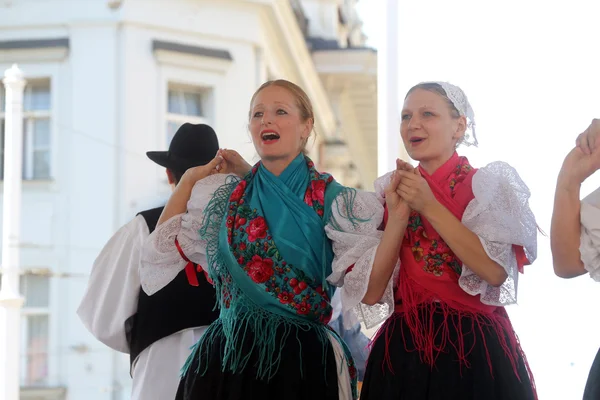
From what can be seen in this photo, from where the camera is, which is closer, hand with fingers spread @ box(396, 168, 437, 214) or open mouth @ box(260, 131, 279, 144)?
hand with fingers spread @ box(396, 168, 437, 214)

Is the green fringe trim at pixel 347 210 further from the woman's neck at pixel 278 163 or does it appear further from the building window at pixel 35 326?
the building window at pixel 35 326

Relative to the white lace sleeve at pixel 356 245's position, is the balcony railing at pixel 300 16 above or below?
above

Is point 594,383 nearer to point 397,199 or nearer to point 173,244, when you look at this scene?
point 397,199

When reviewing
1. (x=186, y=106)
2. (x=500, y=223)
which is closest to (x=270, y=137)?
(x=500, y=223)

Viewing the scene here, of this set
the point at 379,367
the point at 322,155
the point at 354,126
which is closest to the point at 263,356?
the point at 379,367

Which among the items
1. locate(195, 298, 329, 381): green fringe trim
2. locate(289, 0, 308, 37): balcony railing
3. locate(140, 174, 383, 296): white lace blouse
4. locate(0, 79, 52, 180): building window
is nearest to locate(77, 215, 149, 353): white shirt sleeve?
locate(140, 174, 383, 296): white lace blouse

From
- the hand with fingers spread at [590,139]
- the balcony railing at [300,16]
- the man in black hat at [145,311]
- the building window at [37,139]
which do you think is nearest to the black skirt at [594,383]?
the hand with fingers spread at [590,139]

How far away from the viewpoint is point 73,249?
948 centimetres

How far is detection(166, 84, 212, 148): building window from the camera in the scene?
10078 millimetres

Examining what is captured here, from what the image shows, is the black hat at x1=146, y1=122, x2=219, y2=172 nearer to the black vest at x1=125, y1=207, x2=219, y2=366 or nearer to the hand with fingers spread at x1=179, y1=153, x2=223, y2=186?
the black vest at x1=125, y1=207, x2=219, y2=366

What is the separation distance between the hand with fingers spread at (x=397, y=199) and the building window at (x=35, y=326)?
25.5 ft

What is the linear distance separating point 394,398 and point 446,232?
0.41 m

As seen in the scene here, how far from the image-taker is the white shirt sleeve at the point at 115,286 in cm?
289

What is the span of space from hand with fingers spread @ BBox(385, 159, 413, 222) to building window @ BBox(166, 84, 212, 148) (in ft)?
26.0
